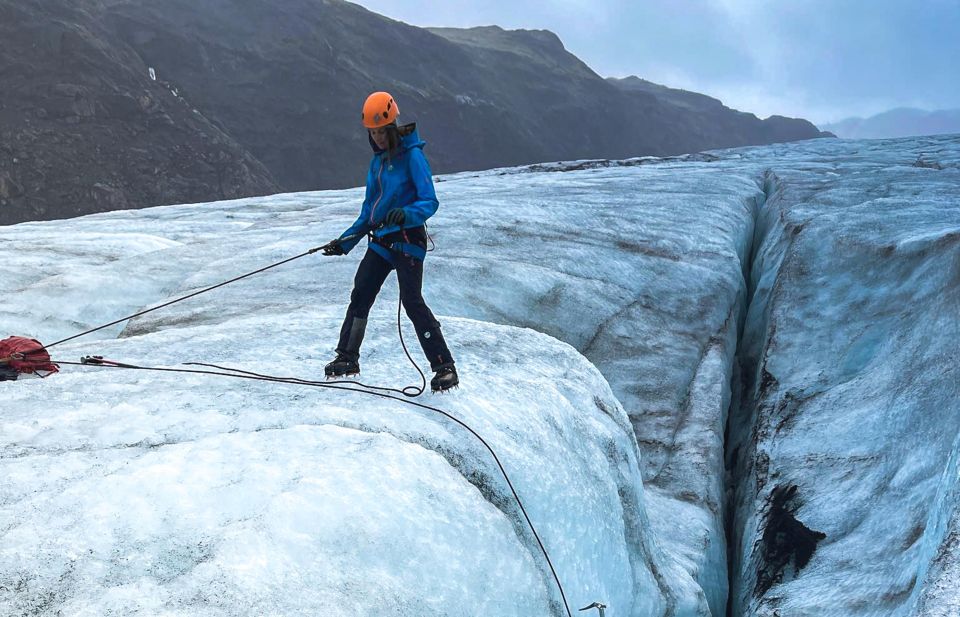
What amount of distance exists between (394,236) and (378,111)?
28.1 inches

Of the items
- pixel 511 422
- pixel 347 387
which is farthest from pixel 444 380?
pixel 347 387

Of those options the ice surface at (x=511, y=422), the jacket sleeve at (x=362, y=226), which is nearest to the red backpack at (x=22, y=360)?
the ice surface at (x=511, y=422)

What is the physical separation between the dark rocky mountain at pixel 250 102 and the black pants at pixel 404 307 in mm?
38166

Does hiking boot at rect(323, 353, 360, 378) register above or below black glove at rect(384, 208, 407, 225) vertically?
below

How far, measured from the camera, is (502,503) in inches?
144

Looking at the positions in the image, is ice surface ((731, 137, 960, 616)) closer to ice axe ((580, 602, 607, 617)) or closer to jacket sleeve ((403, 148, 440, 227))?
ice axe ((580, 602, 607, 617))

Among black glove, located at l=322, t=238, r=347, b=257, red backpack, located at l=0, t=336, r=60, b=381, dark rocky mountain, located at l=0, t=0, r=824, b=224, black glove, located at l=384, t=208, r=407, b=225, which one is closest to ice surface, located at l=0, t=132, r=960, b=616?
red backpack, located at l=0, t=336, r=60, b=381

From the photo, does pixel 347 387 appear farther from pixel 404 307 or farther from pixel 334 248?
pixel 334 248

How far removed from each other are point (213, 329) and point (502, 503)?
2.84m

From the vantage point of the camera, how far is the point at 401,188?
14.2ft

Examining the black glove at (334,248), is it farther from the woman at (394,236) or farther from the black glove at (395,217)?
the black glove at (395,217)

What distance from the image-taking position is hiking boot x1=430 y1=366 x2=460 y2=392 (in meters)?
4.20

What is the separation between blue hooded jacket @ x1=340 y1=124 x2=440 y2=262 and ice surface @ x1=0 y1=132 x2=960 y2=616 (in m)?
0.90

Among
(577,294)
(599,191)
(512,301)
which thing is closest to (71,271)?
(512,301)
